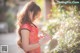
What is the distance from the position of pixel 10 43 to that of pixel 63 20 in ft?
1.83

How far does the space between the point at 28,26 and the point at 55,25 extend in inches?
10.5

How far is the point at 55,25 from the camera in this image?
4.79 meters

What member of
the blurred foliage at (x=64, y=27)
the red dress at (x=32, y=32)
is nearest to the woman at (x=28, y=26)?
the red dress at (x=32, y=32)

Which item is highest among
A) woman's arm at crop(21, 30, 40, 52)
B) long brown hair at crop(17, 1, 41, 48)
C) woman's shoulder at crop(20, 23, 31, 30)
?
long brown hair at crop(17, 1, 41, 48)

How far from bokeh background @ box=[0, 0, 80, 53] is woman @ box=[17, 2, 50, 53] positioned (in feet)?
0.13

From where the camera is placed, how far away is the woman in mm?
4727

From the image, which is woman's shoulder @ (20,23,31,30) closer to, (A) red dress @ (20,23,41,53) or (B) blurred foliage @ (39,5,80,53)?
(A) red dress @ (20,23,41,53)

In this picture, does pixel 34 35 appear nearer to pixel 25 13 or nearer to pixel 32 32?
pixel 32 32

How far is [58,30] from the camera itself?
4.80 meters

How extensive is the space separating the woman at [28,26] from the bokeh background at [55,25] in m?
0.04

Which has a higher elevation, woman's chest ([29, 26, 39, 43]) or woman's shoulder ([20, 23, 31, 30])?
woman's shoulder ([20, 23, 31, 30])

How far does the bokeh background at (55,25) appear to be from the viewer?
15.5 feet

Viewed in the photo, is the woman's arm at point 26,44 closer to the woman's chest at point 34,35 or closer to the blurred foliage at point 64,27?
the woman's chest at point 34,35

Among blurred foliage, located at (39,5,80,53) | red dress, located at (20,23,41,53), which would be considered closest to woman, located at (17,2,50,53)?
red dress, located at (20,23,41,53)
